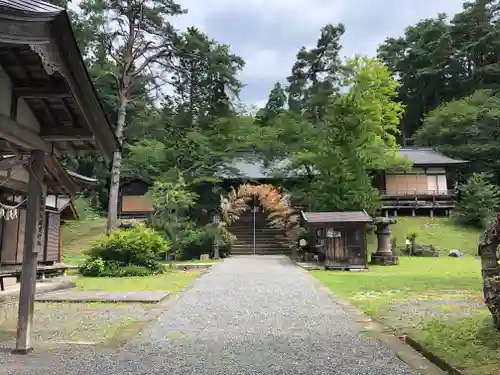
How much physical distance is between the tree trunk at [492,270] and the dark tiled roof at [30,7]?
4.71 meters

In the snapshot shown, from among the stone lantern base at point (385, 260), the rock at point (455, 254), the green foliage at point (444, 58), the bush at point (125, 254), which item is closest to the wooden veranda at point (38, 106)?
the bush at point (125, 254)

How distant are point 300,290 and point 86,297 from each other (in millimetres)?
4514

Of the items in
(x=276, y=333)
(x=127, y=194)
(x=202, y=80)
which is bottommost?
(x=276, y=333)

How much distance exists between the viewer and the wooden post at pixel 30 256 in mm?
4449

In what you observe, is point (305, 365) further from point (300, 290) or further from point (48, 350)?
point (300, 290)

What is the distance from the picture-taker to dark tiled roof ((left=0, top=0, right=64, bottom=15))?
118 inches

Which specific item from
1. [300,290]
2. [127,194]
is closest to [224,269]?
[300,290]

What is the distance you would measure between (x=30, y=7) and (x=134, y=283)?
9059mm

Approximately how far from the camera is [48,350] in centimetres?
457

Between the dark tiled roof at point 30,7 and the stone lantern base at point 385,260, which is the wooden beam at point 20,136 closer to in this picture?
the dark tiled roof at point 30,7

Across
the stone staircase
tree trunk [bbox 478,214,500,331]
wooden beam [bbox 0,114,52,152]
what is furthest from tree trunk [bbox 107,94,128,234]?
tree trunk [bbox 478,214,500,331]

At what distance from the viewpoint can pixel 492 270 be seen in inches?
197

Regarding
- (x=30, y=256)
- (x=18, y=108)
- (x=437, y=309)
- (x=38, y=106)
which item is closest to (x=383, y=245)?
(x=437, y=309)

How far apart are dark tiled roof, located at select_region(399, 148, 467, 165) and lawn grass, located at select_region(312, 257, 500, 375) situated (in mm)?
17025
